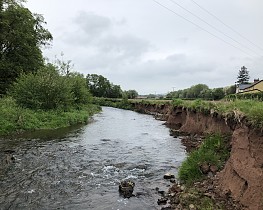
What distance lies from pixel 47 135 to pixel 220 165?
47.8 feet

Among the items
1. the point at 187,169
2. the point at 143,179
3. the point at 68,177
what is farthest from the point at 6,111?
the point at 187,169

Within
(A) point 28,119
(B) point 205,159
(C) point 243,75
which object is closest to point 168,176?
(B) point 205,159

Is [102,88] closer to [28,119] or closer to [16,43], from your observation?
[16,43]

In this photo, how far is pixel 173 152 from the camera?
16.1 metres

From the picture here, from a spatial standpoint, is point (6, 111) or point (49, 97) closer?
point (6, 111)

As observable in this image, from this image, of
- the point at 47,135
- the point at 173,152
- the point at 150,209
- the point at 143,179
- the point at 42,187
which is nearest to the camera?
the point at 150,209

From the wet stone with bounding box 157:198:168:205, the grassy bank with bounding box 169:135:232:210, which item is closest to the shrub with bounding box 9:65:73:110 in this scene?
the grassy bank with bounding box 169:135:232:210

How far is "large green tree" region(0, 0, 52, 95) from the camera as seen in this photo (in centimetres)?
3712

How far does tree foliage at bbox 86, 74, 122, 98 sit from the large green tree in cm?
8896

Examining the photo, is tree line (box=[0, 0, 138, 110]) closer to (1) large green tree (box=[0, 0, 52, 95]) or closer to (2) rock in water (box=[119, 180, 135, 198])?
(1) large green tree (box=[0, 0, 52, 95])

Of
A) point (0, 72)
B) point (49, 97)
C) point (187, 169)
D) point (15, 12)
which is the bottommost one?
point (187, 169)

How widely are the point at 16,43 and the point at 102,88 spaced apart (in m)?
95.4

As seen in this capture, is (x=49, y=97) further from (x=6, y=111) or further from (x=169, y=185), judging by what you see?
(x=169, y=185)

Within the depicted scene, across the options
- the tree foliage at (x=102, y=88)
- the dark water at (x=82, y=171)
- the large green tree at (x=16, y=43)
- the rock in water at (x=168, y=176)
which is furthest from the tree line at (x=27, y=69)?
the tree foliage at (x=102, y=88)
